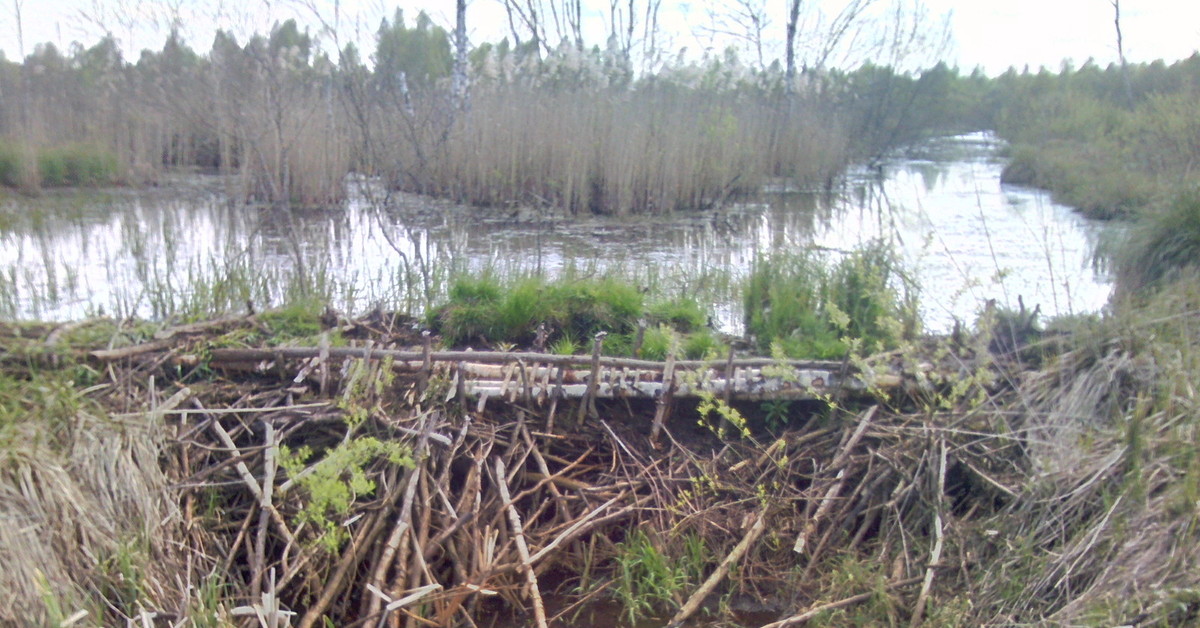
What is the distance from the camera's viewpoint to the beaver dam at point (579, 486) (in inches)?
101

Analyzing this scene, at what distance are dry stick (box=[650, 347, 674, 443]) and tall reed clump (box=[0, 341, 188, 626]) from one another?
5.33 feet

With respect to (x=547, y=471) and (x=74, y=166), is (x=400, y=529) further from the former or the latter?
(x=74, y=166)

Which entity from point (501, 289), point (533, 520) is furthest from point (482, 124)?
point (533, 520)

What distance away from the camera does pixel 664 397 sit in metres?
3.30

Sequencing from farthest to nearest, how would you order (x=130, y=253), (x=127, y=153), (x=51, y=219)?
(x=127, y=153), (x=51, y=219), (x=130, y=253)

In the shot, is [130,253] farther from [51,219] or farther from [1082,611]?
[1082,611]

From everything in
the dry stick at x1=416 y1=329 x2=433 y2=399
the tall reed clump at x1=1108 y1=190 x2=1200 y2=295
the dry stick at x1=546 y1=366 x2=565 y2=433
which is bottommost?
the dry stick at x1=546 y1=366 x2=565 y2=433

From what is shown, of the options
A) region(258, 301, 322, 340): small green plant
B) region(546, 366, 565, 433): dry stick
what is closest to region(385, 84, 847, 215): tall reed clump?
region(258, 301, 322, 340): small green plant

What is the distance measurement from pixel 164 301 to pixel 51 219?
4.80 meters

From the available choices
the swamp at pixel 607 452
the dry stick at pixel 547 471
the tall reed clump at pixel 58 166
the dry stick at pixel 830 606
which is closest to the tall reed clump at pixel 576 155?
the tall reed clump at pixel 58 166

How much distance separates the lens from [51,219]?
8703 millimetres

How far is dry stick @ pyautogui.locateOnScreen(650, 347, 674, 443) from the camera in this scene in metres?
3.29

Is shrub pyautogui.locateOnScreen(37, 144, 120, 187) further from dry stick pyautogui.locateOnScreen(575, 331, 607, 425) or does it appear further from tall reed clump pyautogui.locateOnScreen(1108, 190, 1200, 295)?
tall reed clump pyautogui.locateOnScreen(1108, 190, 1200, 295)

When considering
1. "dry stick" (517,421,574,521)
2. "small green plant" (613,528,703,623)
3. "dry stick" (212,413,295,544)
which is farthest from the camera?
"dry stick" (517,421,574,521)
